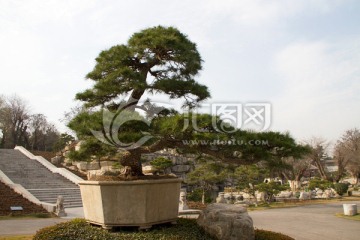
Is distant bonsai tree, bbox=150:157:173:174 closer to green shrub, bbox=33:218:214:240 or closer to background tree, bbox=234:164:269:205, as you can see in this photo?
background tree, bbox=234:164:269:205

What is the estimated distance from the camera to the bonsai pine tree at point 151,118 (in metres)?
5.04

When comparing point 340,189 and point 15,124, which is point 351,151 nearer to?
point 340,189

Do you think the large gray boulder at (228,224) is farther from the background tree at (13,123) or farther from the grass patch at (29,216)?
the background tree at (13,123)

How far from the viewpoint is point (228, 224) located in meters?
5.71

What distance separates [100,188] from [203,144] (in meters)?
1.97

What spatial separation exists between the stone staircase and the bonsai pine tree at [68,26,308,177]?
979 centimetres

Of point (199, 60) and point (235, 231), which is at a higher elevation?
point (199, 60)

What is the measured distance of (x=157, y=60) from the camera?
6691 millimetres

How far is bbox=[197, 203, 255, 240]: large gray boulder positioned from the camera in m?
5.67

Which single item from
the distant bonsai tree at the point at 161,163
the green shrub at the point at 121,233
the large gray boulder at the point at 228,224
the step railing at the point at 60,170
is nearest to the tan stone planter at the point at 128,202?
the green shrub at the point at 121,233

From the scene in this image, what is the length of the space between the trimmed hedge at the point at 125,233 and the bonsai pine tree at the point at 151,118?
3.83 ft

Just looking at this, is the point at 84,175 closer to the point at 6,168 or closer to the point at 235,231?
the point at 6,168

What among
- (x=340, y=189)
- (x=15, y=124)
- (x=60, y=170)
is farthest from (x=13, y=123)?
(x=340, y=189)

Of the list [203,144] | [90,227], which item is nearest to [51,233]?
[90,227]
